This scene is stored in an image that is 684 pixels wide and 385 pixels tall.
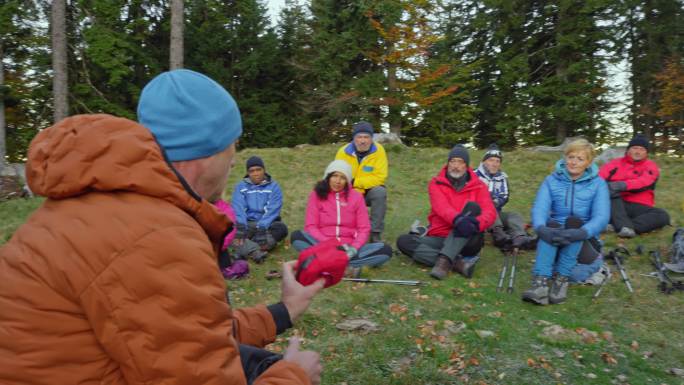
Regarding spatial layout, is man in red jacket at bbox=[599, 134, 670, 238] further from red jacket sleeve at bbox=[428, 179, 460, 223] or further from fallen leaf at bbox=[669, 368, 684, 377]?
fallen leaf at bbox=[669, 368, 684, 377]

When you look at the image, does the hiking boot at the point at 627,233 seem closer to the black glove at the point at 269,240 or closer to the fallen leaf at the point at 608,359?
the fallen leaf at the point at 608,359

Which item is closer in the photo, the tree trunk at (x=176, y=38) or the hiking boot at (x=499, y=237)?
the hiking boot at (x=499, y=237)

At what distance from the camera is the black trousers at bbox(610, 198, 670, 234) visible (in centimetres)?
792

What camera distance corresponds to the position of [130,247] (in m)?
1.24

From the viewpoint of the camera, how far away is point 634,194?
823 cm

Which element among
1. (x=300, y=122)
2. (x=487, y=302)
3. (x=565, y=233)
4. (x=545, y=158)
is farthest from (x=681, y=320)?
(x=300, y=122)

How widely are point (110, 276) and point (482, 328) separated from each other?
4.27 meters

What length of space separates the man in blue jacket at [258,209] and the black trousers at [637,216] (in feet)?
18.5

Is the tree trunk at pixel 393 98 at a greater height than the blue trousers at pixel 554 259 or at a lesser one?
greater

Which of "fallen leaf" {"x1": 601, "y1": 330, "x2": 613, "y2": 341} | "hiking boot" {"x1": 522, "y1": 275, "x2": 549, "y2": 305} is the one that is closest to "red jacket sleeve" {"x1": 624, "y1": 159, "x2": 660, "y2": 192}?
"hiking boot" {"x1": 522, "y1": 275, "x2": 549, "y2": 305}

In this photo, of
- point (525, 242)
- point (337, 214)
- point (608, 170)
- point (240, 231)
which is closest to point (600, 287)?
point (525, 242)

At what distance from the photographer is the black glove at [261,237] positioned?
24.4 feet

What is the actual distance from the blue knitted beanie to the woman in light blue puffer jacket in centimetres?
486

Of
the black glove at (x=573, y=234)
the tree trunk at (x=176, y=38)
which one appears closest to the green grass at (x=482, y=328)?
the black glove at (x=573, y=234)
